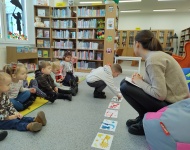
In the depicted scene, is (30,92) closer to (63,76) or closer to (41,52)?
(63,76)

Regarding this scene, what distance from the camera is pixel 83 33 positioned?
457cm

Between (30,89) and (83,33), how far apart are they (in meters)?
3.07

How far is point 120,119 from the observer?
1.65 metres

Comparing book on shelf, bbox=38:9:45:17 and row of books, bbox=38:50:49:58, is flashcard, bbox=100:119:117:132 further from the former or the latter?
book on shelf, bbox=38:9:45:17

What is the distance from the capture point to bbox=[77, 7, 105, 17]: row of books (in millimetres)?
4309

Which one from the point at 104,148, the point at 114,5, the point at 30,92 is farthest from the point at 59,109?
the point at 114,5

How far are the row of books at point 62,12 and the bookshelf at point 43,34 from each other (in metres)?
0.18

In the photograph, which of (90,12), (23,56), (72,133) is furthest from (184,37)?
(72,133)

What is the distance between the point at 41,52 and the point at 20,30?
859 millimetres

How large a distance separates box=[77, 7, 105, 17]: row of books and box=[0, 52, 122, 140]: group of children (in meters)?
2.10

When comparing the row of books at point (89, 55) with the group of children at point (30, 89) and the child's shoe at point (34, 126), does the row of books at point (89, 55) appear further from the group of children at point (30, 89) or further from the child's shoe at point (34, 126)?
the child's shoe at point (34, 126)

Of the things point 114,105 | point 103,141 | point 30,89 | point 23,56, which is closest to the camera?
point 103,141

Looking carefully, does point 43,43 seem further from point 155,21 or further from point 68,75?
point 155,21

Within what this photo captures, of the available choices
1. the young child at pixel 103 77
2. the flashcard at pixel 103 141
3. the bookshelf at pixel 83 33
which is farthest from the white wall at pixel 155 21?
the flashcard at pixel 103 141
